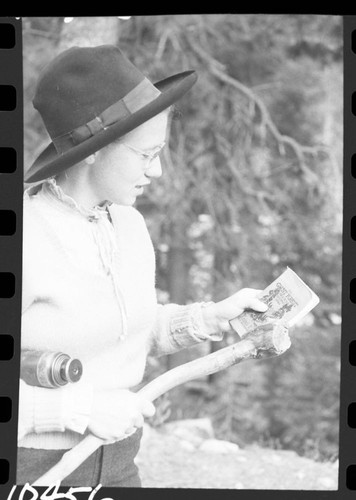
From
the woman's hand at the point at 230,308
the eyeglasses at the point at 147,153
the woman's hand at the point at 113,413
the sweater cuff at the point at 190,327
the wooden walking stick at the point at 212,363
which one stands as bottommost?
the woman's hand at the point at 113,413

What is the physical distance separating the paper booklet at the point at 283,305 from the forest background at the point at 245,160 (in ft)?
4.91

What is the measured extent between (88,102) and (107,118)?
6 centimetres

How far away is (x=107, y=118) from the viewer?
1773mm

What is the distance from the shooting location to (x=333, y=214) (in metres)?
3.57

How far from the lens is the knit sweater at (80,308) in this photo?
1.77m

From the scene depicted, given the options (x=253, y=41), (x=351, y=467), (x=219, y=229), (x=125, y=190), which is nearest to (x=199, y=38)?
(x=253, y=41)

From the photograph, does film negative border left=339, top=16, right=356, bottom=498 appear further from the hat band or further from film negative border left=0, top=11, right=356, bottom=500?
the hat band

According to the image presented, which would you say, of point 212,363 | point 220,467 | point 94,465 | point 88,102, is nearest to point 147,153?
point 88,102

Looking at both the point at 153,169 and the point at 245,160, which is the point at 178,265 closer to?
the point at 245,160

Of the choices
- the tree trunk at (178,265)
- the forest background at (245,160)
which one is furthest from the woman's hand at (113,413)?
the tree trunk at (178,265)

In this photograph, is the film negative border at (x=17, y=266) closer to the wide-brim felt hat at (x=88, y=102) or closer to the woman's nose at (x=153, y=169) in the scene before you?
the wide-brim felt hat at (x=88, y=102)

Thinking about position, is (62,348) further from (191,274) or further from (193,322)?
(191,274)

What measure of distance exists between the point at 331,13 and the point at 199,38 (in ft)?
4.83

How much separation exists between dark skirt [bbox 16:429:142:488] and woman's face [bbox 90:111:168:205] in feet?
2.00
